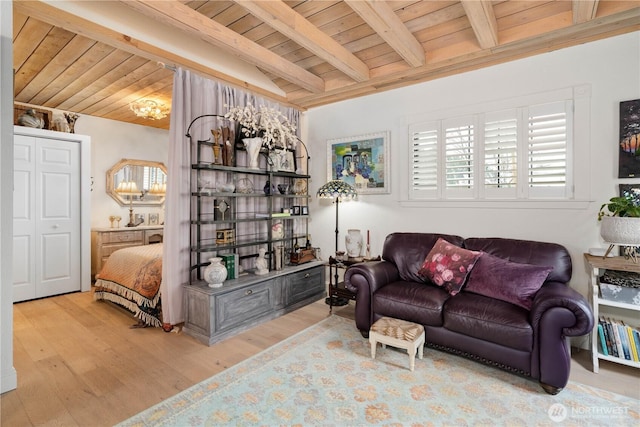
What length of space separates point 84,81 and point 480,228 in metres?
4.94

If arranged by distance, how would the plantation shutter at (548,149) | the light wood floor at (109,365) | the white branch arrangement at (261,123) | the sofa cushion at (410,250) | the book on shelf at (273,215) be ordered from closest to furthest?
1. the light wood floor at (109,365)
2. the plantation shutter at (548,149)
3. the sofa cushion at (410,250)
4. the white branch arrangement at (261,123)
5. the book on shelf at (273,215)

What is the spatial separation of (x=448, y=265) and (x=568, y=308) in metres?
0.92

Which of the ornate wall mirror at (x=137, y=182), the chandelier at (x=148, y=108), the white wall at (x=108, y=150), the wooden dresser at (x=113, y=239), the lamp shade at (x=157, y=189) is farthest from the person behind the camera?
the lamp shade at (x=157, y=189)

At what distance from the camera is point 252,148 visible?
350 centimetres

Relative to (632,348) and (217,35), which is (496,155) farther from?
(217,35)

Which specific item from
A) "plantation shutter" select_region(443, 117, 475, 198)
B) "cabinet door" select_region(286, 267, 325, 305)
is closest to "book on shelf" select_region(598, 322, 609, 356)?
"plantation shutter" select_region(443, 117, 475, 198)

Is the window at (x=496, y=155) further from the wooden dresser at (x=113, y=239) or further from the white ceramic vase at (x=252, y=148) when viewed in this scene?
the wooden dresser at (x=113, y=239)

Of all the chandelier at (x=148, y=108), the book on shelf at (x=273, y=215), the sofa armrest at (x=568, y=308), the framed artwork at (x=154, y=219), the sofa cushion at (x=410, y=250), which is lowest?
the sofa armrest at (x=568, y=308)

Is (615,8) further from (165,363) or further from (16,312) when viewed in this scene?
(16,312)

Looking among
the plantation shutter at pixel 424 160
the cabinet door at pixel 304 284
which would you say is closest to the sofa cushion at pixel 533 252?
the plantation shutter at pixel 424 160

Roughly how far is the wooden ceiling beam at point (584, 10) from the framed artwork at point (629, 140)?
0.79 m

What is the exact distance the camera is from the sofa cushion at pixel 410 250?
124 inches

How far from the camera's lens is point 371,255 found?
3.98 metres

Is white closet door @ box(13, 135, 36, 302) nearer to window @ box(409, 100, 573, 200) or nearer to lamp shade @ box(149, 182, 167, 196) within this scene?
lamp shade @ box(149, 182, 167, 196)
